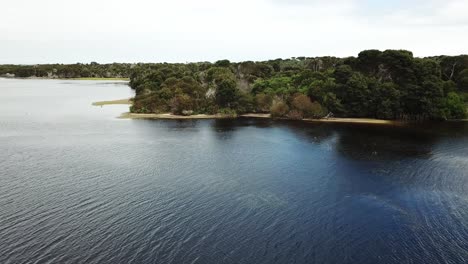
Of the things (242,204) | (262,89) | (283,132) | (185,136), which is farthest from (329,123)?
(242,204)

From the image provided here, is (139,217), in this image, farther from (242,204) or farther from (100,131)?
(100,131)

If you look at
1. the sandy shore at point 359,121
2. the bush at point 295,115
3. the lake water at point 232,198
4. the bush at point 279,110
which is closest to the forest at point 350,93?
the bush at point 279,110

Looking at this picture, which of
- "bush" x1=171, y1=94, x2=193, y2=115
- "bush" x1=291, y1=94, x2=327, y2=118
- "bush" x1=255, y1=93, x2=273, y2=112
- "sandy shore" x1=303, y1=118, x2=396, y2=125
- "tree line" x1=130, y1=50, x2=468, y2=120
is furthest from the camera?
"bush" x1=255, y1=93, x2=273, y2=112

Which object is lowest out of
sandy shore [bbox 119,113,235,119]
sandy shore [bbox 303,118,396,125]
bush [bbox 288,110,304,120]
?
sandy shore [bbox 119,113,235,119]

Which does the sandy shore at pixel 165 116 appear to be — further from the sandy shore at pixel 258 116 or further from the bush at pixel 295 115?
the bush at pixel 295 115

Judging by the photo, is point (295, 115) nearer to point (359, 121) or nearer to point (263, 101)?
point (263, 101)

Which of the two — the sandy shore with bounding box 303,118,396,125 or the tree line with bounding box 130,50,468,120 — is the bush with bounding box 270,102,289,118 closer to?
the tree line with bounding box 130,50,468,120

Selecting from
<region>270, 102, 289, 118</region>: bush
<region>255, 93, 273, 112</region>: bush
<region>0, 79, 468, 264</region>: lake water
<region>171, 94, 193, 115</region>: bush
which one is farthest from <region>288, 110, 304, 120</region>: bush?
Result: <region>171, 94, 193, 115</region>: bush

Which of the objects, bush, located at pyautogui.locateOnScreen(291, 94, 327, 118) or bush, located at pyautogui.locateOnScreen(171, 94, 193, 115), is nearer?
bush, located at pyautogui.locateOnScreen(291, 94, 327, 118)
